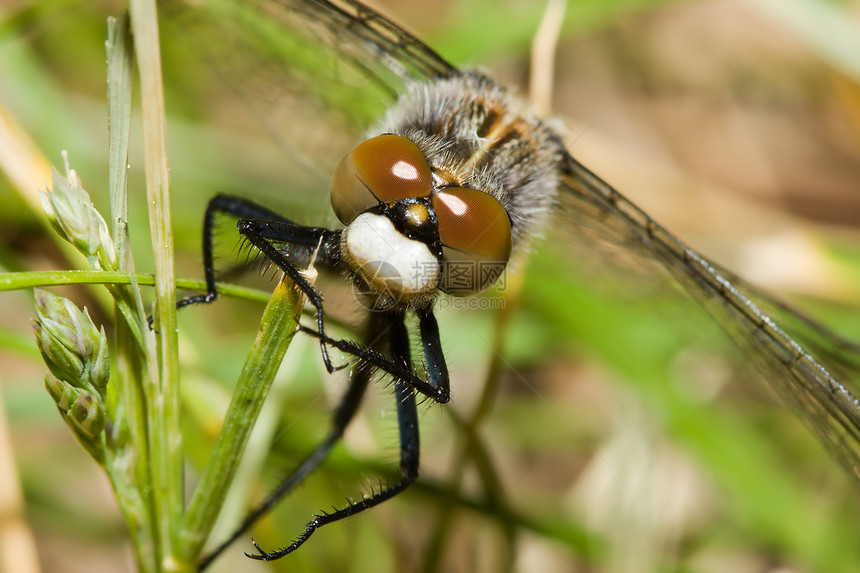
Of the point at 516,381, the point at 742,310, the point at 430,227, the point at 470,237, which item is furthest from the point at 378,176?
the point at 516,381

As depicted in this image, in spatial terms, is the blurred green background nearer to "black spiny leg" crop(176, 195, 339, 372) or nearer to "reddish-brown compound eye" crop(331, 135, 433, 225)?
"black spiny leg" crop(176, 195, 339, 372)

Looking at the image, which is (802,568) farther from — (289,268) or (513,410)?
(289,268)

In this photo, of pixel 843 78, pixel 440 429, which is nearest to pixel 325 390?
pixel 440 429

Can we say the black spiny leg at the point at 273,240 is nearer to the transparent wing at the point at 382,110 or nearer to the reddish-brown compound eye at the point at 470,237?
the reddish-brown compound eye at the point at 470,237

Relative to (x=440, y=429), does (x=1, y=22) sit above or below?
above

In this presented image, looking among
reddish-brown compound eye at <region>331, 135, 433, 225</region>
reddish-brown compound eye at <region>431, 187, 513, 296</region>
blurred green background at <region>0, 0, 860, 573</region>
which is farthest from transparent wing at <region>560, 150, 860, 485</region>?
reddish-brown compound eye at <region>331, 135, 433, 225</region>

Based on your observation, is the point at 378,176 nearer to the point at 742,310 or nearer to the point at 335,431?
the point at 335,431
